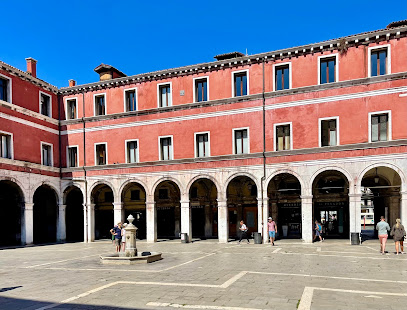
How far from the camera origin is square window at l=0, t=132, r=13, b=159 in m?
24.7

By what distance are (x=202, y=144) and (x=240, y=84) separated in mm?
5023

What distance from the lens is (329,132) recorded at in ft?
75.0

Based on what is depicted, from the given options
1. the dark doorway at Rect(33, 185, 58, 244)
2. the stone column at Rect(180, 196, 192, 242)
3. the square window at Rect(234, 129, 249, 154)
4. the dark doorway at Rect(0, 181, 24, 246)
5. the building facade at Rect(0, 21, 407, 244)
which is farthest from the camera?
the dark doorway at Rect(33, 185, 58, 244)

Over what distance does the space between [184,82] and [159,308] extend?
20201mm

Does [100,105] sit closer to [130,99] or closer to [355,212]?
[130,99]

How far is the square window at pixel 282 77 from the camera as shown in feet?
79.0

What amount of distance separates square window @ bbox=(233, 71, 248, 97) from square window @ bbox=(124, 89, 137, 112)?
8.14 meters

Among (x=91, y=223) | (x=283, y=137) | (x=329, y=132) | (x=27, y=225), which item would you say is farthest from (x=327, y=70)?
(x=27, y=225)

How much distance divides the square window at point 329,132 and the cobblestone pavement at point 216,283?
300 inches

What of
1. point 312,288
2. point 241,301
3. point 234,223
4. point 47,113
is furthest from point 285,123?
point 47,113

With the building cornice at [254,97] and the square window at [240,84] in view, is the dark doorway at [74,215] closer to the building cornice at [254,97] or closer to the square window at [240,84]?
the building cornice at [254,97]

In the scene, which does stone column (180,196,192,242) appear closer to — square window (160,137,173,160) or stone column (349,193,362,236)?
square window (160,137,173,160)

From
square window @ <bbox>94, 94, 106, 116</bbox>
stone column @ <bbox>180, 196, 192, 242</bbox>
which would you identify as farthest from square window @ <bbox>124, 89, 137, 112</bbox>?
stone column @ <bbox>180, 196, 192, 242</bbox>

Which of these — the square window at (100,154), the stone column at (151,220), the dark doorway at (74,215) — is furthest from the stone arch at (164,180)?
the dark doorway at (74,215)
